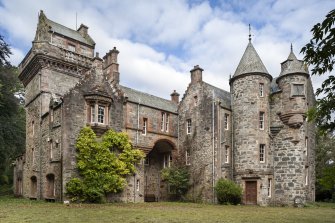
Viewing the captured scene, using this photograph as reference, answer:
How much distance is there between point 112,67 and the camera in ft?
99.9

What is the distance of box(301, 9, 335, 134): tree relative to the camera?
22.9ft

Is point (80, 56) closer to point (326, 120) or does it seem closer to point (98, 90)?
point (98, 90)

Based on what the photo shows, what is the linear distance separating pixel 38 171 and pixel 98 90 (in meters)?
9.39

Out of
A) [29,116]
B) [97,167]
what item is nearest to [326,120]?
[97,167]

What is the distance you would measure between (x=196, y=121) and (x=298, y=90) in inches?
381

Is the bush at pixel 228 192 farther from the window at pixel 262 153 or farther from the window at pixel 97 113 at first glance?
the window at pixel 97 113

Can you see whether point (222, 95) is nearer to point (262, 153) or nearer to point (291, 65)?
point (291, 65)

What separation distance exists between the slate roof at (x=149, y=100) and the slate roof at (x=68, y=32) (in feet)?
23.6

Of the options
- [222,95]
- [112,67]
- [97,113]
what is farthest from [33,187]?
[222,95]

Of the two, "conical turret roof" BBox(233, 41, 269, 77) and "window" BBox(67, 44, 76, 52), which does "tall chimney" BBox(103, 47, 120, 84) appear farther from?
"conical turret roof" BBox(233, 41, 269, 77)

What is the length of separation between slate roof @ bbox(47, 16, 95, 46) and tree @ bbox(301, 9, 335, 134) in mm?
28711

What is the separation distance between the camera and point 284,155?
97.2 feet

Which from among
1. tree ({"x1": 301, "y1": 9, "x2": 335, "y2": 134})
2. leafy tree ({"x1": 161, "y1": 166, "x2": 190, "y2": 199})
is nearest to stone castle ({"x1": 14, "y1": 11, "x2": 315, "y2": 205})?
leafy tree ({"x1": 161, "y1": 166, "x2": 190, "y2": 199})

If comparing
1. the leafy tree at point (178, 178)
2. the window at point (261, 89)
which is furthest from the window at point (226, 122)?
the leafy tree at point (178, 178)
